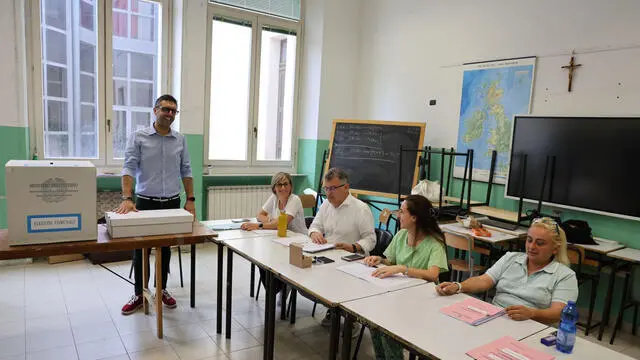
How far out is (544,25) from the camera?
3783mm

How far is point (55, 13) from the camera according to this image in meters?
4.39

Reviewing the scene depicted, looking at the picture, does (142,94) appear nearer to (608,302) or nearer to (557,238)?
(557,238)

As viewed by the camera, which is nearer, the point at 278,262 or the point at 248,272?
the point at 278,262

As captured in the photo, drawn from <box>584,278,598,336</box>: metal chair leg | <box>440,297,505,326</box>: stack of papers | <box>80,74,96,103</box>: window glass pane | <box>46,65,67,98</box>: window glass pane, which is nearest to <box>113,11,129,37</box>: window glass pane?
<box>80,74,96,103</box>: window glass pane

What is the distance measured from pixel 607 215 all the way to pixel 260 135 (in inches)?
158

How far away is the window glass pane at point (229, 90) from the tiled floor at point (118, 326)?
2.07 m

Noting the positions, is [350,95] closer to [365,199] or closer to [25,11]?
[365,199]

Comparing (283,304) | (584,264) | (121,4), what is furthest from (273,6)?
(584,264)

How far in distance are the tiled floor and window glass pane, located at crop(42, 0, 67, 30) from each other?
2.47 m

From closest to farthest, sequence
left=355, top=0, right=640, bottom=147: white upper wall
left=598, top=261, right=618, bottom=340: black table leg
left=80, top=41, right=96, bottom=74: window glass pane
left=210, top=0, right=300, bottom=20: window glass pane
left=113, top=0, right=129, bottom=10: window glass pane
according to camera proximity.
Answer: left=598, top=261, right=618, bottom=340: black table leg < left=355, top=0, right=640, bottom=147: white upper wall < left=80, top=41, right=96, bottom=74: window glass pane < left=113, top=0, right=129, bottom=10: window glass pane < left=210, top=0, right=300, bottom=20: window glass pane

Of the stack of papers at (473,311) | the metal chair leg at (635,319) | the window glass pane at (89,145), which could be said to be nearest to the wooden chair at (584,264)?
the metal chair leg at (635,319)

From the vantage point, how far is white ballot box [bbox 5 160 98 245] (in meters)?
2.02

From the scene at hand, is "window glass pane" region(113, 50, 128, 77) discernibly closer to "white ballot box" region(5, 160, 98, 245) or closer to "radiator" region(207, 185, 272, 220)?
"radiator" region(207, 185, 272, 220)

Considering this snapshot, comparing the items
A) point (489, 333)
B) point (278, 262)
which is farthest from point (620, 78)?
point (278, 262)
